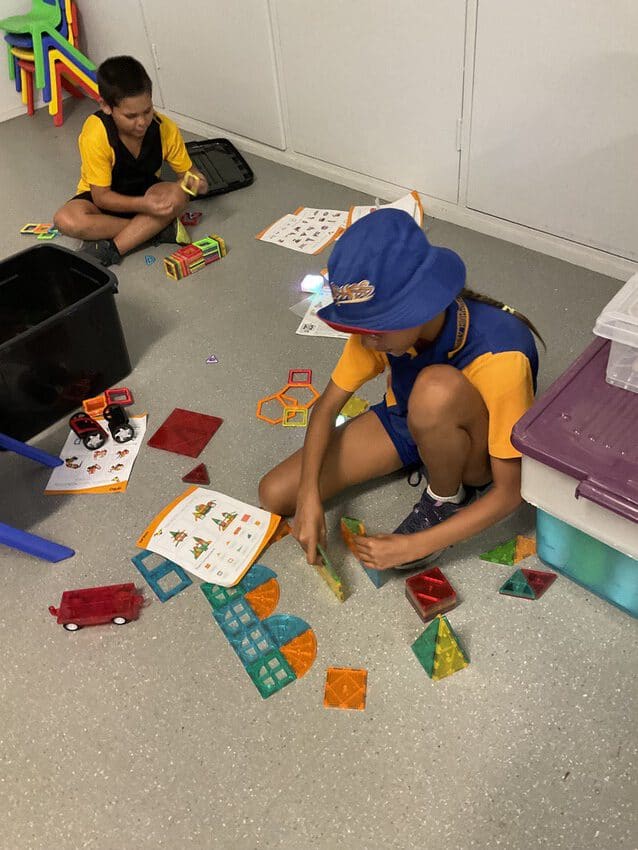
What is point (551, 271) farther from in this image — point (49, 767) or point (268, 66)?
point (49, 767)

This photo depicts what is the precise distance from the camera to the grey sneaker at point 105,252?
218 centimetres

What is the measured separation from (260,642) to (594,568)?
561 millimetres

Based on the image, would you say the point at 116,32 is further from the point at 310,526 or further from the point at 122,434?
the point at 310,526

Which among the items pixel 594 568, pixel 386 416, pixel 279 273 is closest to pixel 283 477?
pixel 386 416

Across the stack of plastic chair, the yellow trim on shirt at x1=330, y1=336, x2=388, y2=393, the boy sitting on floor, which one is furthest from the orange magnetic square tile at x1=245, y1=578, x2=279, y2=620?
the stack of plastic chair

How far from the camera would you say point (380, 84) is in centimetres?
214

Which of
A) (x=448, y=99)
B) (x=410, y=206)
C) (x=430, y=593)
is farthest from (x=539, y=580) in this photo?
(x=448, y=99)

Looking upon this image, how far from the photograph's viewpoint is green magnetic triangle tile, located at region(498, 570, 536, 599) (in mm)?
1265

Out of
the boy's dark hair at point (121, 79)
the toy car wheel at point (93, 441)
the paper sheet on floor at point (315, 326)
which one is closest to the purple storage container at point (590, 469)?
the paper sheet on floor at point (315, 326)

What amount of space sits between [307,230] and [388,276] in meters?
1.33

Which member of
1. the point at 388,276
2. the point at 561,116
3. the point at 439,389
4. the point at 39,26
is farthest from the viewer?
the point at 39,26

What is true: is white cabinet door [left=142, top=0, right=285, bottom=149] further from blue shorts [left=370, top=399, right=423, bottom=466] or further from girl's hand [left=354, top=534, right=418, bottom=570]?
girl's hand [left=354, top=534, right=418, bottom=570]

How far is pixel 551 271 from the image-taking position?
6.55ft

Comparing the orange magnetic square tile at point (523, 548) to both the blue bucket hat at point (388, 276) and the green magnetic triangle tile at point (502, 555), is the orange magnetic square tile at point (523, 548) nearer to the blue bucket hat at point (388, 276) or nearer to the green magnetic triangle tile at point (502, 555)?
the green magnetic triangle tile at point (502, 555)
